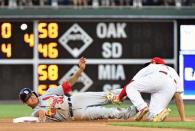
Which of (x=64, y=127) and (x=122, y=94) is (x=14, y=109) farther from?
(x=64, y=127)

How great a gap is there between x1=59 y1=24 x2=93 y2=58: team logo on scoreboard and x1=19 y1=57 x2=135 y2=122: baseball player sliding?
26.0 feet

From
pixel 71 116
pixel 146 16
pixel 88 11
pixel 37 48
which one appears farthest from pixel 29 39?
pixel 71 116

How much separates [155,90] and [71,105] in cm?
149

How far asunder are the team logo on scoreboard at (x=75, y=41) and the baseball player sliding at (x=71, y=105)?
793 cm

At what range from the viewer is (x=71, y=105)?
13055mm

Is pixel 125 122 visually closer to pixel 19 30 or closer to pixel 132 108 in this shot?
pixel 132 108

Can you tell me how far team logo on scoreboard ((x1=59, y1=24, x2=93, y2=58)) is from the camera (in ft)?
69.4

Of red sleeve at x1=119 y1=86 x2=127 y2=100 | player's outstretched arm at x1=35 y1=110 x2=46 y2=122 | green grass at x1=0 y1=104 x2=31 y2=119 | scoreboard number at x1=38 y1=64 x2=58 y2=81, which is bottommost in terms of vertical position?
green grass at x1=0 y1=104 x2=31 y2=119

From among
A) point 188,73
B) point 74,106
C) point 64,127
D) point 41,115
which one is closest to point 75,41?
point 188,73

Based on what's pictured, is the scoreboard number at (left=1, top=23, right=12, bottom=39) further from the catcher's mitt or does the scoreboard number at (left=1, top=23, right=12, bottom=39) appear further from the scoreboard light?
the catcher's mitt

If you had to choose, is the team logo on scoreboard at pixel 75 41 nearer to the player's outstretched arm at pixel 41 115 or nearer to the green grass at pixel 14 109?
the green grass at pixel 14 109

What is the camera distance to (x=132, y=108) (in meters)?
13.1

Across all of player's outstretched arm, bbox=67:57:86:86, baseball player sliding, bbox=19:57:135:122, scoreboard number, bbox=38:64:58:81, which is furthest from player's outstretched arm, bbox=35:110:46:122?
scoreboard number, bbox=38:64:58:81

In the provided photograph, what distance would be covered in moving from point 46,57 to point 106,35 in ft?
5.97
